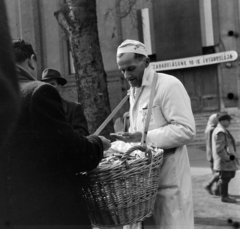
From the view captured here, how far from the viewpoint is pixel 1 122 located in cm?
133

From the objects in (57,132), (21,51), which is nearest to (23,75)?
(21,51)

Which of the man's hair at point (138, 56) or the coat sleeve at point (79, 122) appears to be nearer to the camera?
the coat sleeve at point (79, 122)

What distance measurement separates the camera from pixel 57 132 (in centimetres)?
135

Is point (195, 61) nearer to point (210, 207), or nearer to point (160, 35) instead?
point (160, 35)

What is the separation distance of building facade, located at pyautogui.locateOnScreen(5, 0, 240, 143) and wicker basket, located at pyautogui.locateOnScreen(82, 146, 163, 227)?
0.98 m

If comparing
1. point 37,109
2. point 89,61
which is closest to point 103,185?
point 37,109

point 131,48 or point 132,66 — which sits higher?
point 131,48

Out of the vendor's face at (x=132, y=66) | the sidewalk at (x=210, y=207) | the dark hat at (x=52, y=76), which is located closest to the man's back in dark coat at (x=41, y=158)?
the vendor's face at (x=132, y=66)

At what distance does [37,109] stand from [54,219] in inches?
18.0

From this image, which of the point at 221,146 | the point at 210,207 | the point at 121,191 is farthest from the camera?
the point at 210,207

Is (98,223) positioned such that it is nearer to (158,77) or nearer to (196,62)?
(158,77)

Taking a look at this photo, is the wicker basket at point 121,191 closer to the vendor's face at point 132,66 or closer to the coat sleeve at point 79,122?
the coat sleeve at point 79,122

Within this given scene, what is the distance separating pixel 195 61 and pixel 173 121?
6.58 m

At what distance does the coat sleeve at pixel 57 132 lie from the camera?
1.33 meters
